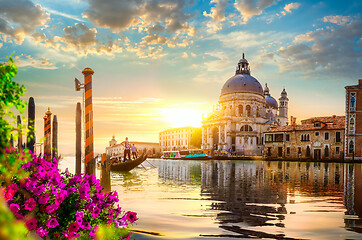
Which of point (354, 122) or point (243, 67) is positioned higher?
point (243, 67)

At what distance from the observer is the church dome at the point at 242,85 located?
3150 inches

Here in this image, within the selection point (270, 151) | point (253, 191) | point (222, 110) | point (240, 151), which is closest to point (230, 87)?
point (222, 110)

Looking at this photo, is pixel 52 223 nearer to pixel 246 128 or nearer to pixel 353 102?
pixel 353 102

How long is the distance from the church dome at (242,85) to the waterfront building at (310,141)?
79.2ft

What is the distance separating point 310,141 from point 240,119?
25149 millimetres

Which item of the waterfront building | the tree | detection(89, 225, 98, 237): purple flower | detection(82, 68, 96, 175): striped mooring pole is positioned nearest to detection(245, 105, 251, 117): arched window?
the tree

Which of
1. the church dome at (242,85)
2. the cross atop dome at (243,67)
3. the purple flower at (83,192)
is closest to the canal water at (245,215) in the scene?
the purple flower at (83,192)

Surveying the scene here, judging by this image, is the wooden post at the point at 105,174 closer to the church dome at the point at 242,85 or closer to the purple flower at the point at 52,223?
the purple flower at the point at 52,223

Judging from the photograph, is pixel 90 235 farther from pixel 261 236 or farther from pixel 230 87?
pixel 230 87

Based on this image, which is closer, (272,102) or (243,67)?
(243,67)

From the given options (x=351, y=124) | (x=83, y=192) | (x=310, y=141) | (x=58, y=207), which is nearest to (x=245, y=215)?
(x=83, y=192)

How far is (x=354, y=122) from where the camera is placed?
42.2 m

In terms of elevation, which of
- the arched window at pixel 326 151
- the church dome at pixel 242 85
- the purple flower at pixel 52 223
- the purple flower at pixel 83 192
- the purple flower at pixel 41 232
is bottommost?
the arched window at pixel 326 151

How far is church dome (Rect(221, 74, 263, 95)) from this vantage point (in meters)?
80.0
